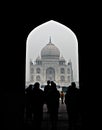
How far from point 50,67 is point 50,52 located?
430cm

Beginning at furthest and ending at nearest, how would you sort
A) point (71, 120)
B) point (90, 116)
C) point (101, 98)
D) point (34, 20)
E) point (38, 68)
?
point (38, 68)
point (34, 20)
point (90, 116)
point (101, 98)
point (71, 120)

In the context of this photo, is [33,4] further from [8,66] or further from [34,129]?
[34,129]

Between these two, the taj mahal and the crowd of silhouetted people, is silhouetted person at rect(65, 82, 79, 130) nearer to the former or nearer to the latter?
the crowd of silhouetted people

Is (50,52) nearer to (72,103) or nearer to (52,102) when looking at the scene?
(52,102)

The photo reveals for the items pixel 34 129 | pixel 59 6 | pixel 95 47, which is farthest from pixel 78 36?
pixel 34 129

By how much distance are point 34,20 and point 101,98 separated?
344 centimetres

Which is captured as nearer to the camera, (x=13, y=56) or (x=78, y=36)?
(x=13, y=56)

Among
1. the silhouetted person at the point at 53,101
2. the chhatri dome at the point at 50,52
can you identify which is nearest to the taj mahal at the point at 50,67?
the chhatri dome at the point at 50,52

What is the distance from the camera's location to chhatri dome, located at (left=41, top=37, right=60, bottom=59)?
58.4m

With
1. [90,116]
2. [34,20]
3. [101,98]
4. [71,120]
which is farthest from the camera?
[34,20]

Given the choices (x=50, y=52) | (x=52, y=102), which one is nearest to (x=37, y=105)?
(x=52, y=102)

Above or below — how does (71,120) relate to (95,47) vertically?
below

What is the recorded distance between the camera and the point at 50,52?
58.2 m

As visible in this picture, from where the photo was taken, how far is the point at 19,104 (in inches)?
247
